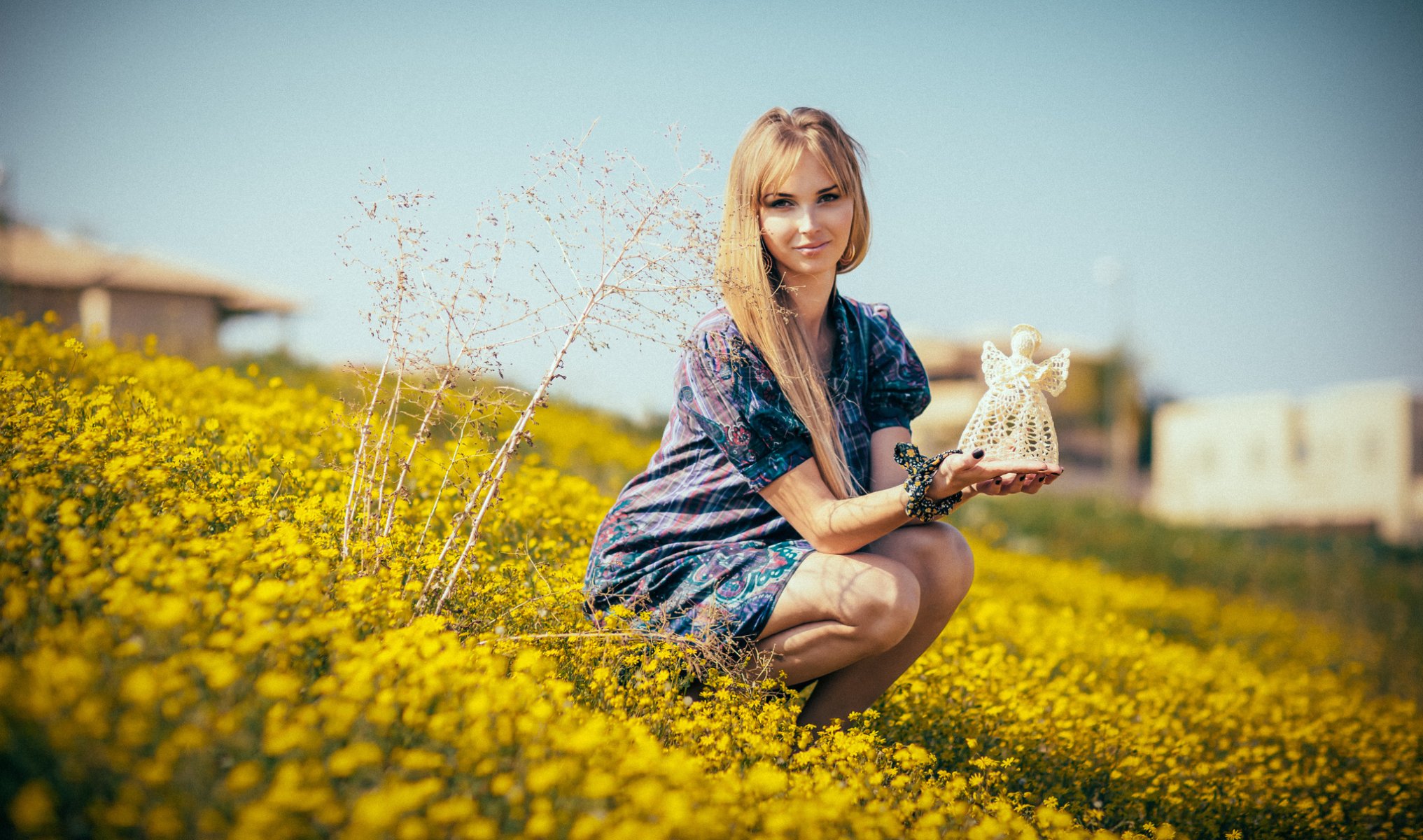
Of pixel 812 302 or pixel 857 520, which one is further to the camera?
pixel 812 302

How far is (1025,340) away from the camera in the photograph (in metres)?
2.68

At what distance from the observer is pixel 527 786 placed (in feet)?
5.32

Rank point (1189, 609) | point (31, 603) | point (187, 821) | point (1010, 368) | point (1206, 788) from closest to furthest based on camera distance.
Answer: point (187, 821) < point (31, 603) < point (1010, 368) < point (1206, 788) < point (1189, 609)

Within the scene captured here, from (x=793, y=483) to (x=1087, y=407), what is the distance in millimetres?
35429

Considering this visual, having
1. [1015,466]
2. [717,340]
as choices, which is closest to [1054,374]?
[1015,466]

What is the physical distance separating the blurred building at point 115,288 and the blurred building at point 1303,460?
1650cm

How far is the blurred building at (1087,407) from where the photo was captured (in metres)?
23.4

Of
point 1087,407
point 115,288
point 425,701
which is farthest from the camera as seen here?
point 1087,407

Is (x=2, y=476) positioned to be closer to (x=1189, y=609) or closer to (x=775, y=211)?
(x=775, y=211)

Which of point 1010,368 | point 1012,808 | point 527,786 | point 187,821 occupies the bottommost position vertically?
point 1012,808

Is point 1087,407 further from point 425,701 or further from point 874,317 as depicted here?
point 425,701

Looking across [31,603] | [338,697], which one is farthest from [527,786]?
[31,603]

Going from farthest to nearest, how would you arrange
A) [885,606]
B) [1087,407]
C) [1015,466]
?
1. [1087,407]
2. [885,606]
3. [1015,466]

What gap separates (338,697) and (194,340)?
7022 mm
